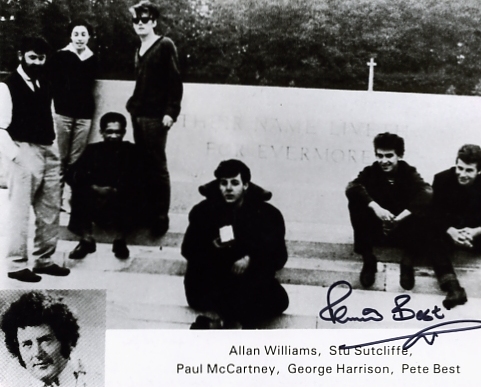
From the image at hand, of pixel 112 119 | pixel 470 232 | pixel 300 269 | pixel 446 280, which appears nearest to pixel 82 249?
pixel 112 119

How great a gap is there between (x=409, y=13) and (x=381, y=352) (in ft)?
5.46

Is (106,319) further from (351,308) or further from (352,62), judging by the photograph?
(352,62)

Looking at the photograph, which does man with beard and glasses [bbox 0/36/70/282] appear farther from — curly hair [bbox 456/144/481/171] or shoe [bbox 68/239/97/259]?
curly hair [bbox 456/144/481/171]

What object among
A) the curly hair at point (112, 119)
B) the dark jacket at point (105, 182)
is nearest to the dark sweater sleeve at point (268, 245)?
the dark jacket at point (105, 182)

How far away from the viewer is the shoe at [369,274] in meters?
2.49

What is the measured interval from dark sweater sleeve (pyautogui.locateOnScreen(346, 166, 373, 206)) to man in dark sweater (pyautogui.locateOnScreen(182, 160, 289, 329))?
37 cm

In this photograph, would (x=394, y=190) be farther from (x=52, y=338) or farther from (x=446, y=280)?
(x=52, y=338)

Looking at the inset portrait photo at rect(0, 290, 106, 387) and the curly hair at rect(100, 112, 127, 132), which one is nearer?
the inset portrait photo at rect(0, 290, 106, 387)

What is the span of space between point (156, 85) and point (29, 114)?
627mm

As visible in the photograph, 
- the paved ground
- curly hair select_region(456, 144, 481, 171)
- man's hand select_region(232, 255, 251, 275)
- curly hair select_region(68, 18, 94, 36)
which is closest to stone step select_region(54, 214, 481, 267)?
the paved ground

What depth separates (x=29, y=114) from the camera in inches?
97.7

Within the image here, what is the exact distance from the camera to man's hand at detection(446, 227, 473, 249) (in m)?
2.51

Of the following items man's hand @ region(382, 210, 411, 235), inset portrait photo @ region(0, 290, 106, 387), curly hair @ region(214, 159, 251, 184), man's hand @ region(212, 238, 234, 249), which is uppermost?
curly hair @ region(214, 159, 251, 184)
